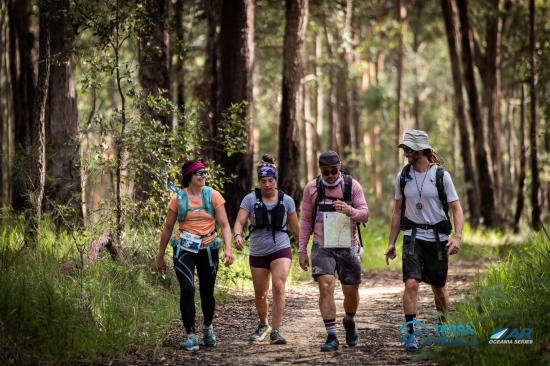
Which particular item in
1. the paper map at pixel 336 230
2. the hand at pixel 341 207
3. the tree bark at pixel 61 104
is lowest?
the paper map at pixel 336 230

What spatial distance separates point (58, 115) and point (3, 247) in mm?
3967

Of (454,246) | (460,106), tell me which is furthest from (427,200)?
(460,106)

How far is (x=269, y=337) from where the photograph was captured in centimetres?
762

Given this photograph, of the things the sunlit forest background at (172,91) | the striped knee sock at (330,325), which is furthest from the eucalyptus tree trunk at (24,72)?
the striped knee sock at (330,325)

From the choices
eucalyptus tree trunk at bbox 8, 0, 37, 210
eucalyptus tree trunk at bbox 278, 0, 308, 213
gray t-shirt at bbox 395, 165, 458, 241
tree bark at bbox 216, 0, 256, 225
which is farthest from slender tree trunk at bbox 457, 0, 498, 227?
gray t-shirt at bbox 395, 165, 458, 241

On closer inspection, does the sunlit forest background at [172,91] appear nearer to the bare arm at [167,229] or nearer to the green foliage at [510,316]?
the bare arm at [167,229]

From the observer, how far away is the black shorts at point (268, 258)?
728 cm

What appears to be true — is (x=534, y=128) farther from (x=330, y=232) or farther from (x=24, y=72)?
(x=330, y=232)

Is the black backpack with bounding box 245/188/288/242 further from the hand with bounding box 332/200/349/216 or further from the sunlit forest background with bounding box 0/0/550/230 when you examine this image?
the sunlit forest background with bounding box 0/0/550/230

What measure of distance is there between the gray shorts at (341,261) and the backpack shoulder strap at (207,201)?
1110 mm

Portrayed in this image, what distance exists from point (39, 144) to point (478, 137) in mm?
16271

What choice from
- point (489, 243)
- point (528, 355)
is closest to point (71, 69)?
point (528, 355)

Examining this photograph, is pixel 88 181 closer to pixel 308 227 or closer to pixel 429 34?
pixel 308 227

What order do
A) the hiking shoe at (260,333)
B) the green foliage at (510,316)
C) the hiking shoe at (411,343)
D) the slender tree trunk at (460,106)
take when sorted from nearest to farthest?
the green foliage at (510,316)
the hiking shoe at (411,343)
the hiking shoe at (260,333)
the slender tree trunk at (460,106)
